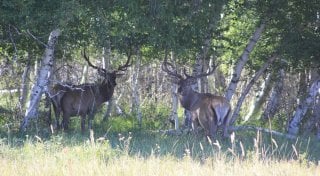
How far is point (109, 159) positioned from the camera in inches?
326

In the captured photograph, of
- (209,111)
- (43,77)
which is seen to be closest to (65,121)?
(43,77)

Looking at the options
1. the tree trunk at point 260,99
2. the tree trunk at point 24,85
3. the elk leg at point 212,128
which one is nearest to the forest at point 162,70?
the elk leg at point 212,128

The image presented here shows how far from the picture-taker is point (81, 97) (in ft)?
48.4

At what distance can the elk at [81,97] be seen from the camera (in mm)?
14375

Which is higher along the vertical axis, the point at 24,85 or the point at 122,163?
the point at 24,85

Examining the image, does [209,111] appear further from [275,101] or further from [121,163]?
[275,101]

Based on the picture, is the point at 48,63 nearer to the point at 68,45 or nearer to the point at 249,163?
the point at 68,45

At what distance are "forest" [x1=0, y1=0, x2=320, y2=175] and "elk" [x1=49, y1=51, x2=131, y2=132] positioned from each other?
3 centimetres

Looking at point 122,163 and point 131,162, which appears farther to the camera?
point 131,162

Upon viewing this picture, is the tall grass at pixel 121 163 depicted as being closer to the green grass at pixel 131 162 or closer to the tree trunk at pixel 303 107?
the green grass at pixel 131 162

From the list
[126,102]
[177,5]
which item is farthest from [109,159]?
[126,102]

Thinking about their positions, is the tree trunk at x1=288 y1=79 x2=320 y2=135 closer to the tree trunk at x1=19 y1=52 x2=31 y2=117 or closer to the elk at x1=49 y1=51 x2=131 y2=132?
the elk at x1=49 y1=51 x2=131 y2=132

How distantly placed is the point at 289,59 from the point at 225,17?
2.25 m

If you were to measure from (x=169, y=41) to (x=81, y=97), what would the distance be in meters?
3.49
